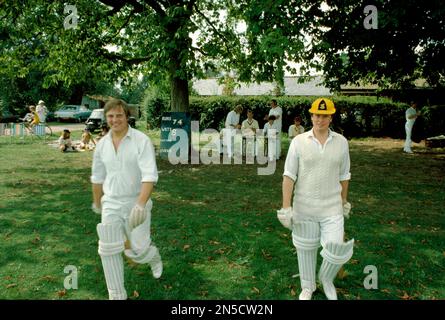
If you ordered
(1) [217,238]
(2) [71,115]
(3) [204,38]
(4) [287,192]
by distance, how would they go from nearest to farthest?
1. (4) [287,192]
2. (1) [217,238]
3. (3) [204,38]
4. (2) [71,115]

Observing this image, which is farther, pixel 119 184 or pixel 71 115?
pixel 71 115

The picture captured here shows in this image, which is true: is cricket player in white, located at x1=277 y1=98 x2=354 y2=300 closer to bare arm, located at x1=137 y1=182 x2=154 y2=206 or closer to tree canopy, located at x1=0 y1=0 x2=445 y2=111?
bare arm, located at x1=137 y1=182 x2=154 y2=206

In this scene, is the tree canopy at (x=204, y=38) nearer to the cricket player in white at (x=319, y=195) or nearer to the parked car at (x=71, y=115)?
the cricket player in white at (x=319, y=195)

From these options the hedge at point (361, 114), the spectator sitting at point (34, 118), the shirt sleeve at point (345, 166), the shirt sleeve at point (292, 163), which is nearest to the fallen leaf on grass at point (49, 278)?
the shirt sleeve at point (292, 163)

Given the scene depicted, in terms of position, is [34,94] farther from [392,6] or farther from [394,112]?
[392,6]

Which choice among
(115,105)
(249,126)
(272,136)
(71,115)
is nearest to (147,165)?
(115,105)

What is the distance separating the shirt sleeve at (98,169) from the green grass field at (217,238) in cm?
135

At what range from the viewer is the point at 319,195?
4.57 metres

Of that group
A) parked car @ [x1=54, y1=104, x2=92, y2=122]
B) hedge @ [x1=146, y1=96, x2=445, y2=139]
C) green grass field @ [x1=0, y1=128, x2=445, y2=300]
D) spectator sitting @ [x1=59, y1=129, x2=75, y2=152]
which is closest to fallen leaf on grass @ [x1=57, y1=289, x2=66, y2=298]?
green grass field @ [x1=0, y1=128, x2=445, y2=300]

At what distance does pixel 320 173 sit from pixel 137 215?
1964 mm

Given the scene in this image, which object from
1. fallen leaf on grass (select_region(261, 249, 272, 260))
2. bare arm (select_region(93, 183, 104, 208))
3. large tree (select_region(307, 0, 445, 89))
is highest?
large tree (select_region(307, 0, 445, 89))

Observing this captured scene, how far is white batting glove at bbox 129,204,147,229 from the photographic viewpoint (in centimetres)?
433

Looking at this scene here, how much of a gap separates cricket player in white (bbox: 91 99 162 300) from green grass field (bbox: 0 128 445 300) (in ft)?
2.23

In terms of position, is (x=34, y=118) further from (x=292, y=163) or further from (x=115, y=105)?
(x=292, y=163)
